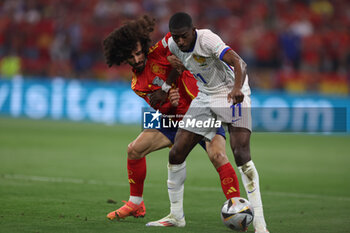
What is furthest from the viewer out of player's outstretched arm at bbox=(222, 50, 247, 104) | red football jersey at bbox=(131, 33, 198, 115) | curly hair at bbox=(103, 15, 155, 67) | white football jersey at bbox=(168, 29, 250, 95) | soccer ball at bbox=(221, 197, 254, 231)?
red football jersey at bbox=(131, 33, 198, 115)

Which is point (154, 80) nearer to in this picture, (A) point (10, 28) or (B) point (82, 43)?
(B) point (82, 43)

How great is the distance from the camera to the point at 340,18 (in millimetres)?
23219

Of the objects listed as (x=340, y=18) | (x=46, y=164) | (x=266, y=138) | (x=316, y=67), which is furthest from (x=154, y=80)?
(x=340, y=18)

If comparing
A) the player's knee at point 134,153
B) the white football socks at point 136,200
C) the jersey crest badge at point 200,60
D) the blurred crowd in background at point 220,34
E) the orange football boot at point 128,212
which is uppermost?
the blurred crowd in background at point 220,34

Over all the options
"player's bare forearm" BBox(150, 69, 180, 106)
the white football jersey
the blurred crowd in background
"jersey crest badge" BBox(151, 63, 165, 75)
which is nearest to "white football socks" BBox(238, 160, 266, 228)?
the white football jersey

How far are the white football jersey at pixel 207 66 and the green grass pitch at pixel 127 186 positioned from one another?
55.0 inches

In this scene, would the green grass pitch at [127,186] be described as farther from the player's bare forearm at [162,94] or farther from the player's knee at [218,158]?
the player's bare forearm at [162,94]

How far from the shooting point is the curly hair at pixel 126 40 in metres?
6.50

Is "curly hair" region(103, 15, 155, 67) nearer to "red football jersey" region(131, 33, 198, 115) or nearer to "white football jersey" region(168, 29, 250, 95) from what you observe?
"red football jersey" region(131, 33, 198, 115)

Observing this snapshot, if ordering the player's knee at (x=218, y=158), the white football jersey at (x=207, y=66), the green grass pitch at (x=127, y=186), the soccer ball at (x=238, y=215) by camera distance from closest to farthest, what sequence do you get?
1. the soccer ball at (x=238, y=215)
2. the white football jersey at (x=207, y=66)
3. the player's knee at (x=218, y=158)
4. the green grass pitch at (x=127, y=186)

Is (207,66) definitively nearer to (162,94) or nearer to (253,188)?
(162,94)

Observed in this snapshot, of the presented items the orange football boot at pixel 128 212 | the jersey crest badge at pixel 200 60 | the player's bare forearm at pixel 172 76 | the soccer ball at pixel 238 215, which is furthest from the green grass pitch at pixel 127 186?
the jersey crest badge at pixel 200 60

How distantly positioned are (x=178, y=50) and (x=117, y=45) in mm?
682

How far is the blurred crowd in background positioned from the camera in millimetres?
20078
